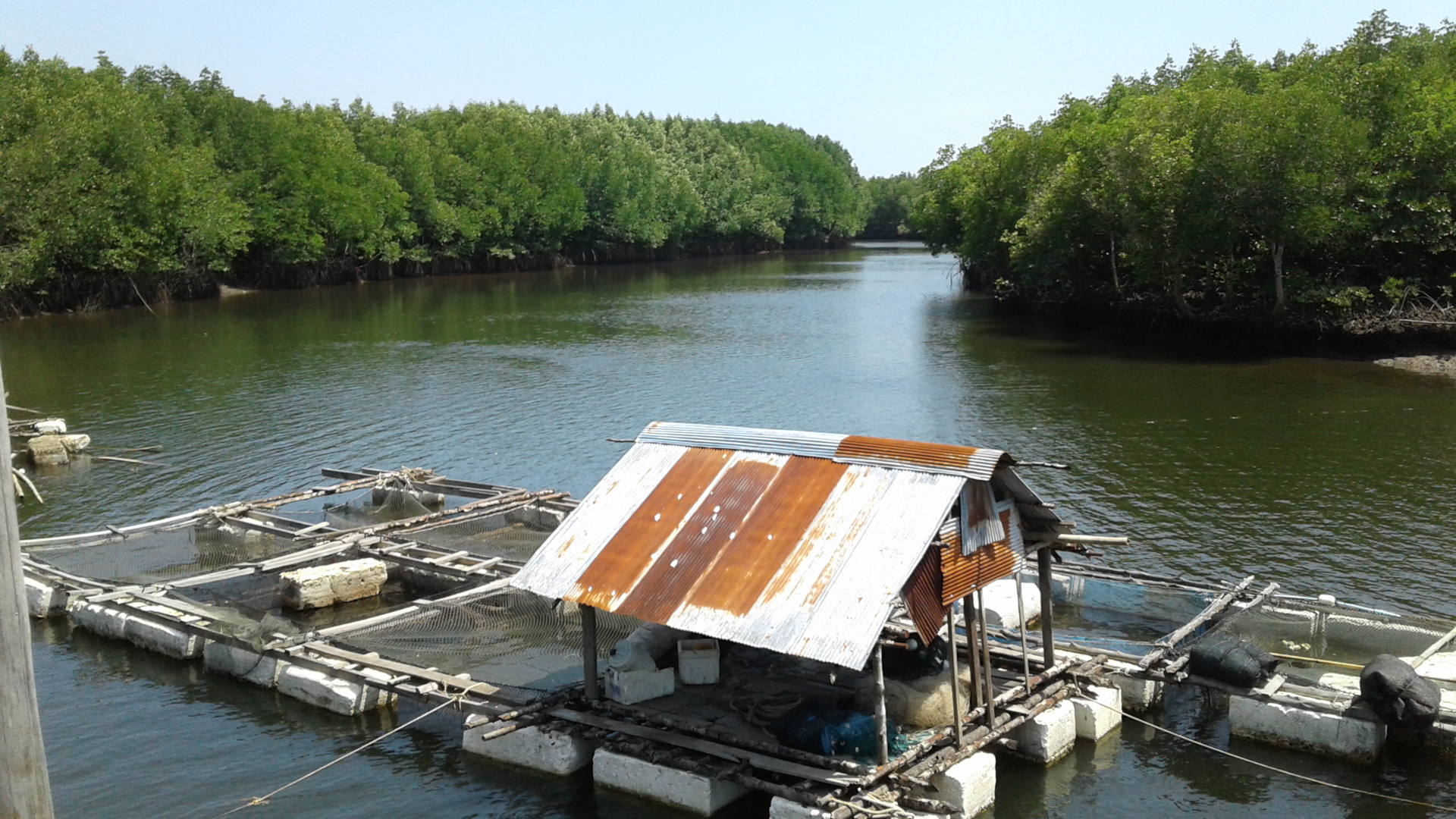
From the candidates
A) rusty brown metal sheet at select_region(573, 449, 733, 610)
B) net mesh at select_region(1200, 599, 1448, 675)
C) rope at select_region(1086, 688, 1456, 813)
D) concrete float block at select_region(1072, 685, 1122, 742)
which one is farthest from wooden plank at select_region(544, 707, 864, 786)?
net mesh at select_region(1200, 599, 1448, 675)

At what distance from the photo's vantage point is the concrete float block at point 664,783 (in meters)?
14.3

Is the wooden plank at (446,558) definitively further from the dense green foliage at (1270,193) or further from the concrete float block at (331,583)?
the dense green foliage at (1270,193)

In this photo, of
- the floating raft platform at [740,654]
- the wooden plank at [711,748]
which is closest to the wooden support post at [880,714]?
the floating raft platform at [740,654]

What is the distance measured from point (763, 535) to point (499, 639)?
655 centimetres

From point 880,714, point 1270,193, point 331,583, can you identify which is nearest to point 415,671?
point 331,583

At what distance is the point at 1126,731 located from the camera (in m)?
16.8

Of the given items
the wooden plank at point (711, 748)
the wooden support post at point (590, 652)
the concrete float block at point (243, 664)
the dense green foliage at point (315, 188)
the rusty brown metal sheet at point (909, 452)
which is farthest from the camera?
the dense green foliage at point (315, 188)

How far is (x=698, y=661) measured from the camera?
16.7 m

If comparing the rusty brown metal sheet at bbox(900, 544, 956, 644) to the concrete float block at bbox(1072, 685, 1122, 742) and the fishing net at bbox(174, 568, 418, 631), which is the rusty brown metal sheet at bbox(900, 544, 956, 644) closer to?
the concrete float block at bbox(1072, 685, 1122, 742)

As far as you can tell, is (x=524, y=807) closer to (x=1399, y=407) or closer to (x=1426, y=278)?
(x=1399, y=407)

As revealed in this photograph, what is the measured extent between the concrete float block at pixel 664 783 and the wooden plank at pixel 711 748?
13.4 inches

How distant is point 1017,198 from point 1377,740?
61.0m

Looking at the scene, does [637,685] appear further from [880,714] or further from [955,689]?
[955,689]

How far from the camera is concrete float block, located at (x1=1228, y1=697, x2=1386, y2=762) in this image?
50.4 ft
